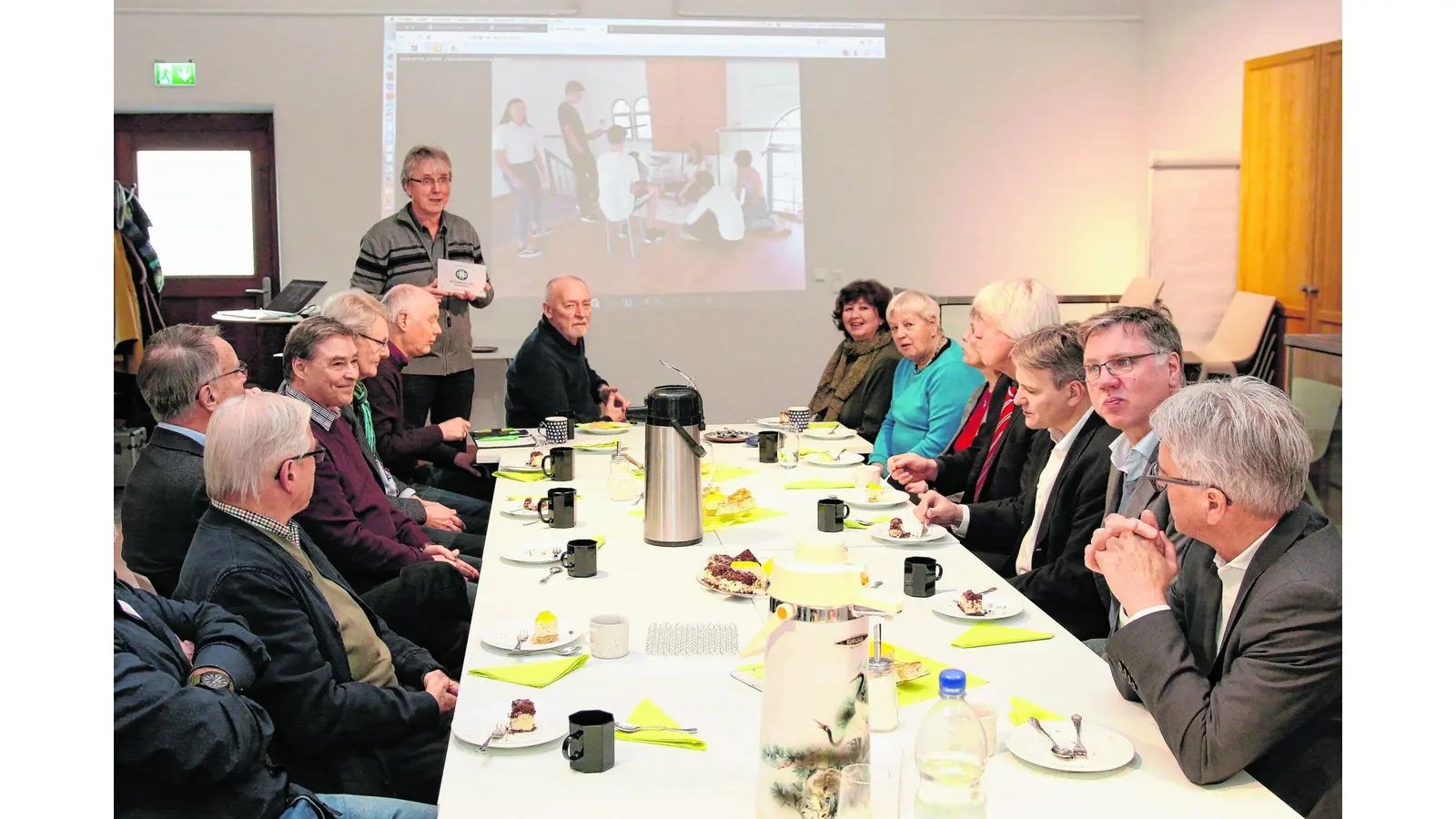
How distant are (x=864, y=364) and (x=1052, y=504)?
2.32 metres

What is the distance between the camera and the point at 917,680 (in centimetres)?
204

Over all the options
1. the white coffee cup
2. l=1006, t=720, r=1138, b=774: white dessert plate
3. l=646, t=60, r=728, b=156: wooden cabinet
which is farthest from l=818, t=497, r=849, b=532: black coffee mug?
l=646, t=60, r=728, b=156: wooden cabinet

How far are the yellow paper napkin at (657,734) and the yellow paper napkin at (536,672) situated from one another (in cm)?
22

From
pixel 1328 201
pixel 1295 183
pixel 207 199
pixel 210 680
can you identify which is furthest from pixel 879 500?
pixel 207 199

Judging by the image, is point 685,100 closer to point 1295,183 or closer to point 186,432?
point 1295,183

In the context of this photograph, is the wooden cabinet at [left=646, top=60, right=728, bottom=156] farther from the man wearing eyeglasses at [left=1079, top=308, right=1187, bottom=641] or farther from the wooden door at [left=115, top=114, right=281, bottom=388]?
the man wearing eyeglasses at [left=1079, top=308, right=1187, bottom=641]

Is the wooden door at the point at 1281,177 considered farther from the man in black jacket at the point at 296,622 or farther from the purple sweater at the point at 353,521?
the man in black jacket at the point at 296,622

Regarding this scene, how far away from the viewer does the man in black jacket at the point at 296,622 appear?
2.12 m

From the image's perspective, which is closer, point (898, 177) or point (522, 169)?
point (522, 169)

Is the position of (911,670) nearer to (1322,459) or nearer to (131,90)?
(1322,459)

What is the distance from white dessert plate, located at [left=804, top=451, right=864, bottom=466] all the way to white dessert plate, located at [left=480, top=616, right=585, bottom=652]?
1875 millimetres

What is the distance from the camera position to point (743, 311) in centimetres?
849

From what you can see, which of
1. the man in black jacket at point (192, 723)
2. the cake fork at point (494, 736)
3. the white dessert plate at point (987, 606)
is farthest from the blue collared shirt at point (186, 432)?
the white dessert plate at point (987, 606)

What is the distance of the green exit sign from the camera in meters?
7.77
